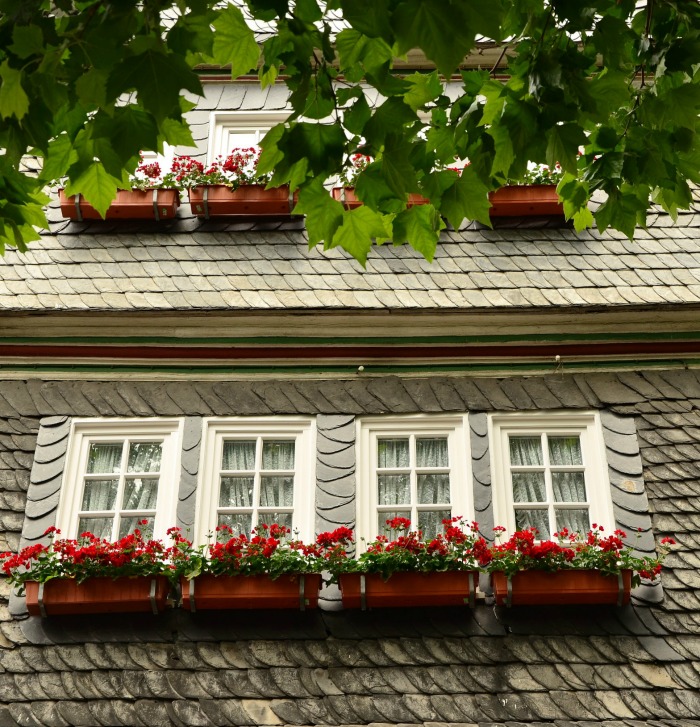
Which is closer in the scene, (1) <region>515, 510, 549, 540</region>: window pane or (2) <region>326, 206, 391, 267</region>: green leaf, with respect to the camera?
(2) <region>326, 206, 391, 267</region>: green leaf

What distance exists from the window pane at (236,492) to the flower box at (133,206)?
2435mm

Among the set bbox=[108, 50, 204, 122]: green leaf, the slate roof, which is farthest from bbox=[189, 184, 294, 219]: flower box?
Result: bbox=[108, 50, 204, 122]: green leaf

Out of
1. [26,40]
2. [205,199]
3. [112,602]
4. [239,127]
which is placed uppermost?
[239,127]

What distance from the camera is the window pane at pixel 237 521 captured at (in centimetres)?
752

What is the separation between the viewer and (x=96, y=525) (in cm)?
757

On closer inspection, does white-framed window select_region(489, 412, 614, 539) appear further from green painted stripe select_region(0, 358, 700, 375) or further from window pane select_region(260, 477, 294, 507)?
window pane select_region(260, 477, 294, 507)

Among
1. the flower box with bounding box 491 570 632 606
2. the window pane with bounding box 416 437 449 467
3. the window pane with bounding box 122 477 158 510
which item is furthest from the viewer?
the window pane with bounding box 416 437 449 467

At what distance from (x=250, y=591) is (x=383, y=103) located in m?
3.35

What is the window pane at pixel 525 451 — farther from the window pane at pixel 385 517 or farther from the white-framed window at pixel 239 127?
the white-framed window at pixel 239 127

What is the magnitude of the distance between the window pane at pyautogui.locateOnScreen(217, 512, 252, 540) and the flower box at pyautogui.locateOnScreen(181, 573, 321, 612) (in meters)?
0.67

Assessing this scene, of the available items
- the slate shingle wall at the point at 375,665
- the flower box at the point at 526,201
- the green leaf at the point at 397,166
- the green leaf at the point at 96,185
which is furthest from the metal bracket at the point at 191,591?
the flower box at the point at 526,201

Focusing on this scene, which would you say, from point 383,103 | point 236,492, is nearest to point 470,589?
point 236,492

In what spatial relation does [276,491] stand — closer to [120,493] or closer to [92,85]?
[120,493]

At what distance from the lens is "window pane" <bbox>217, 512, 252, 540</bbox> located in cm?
752
